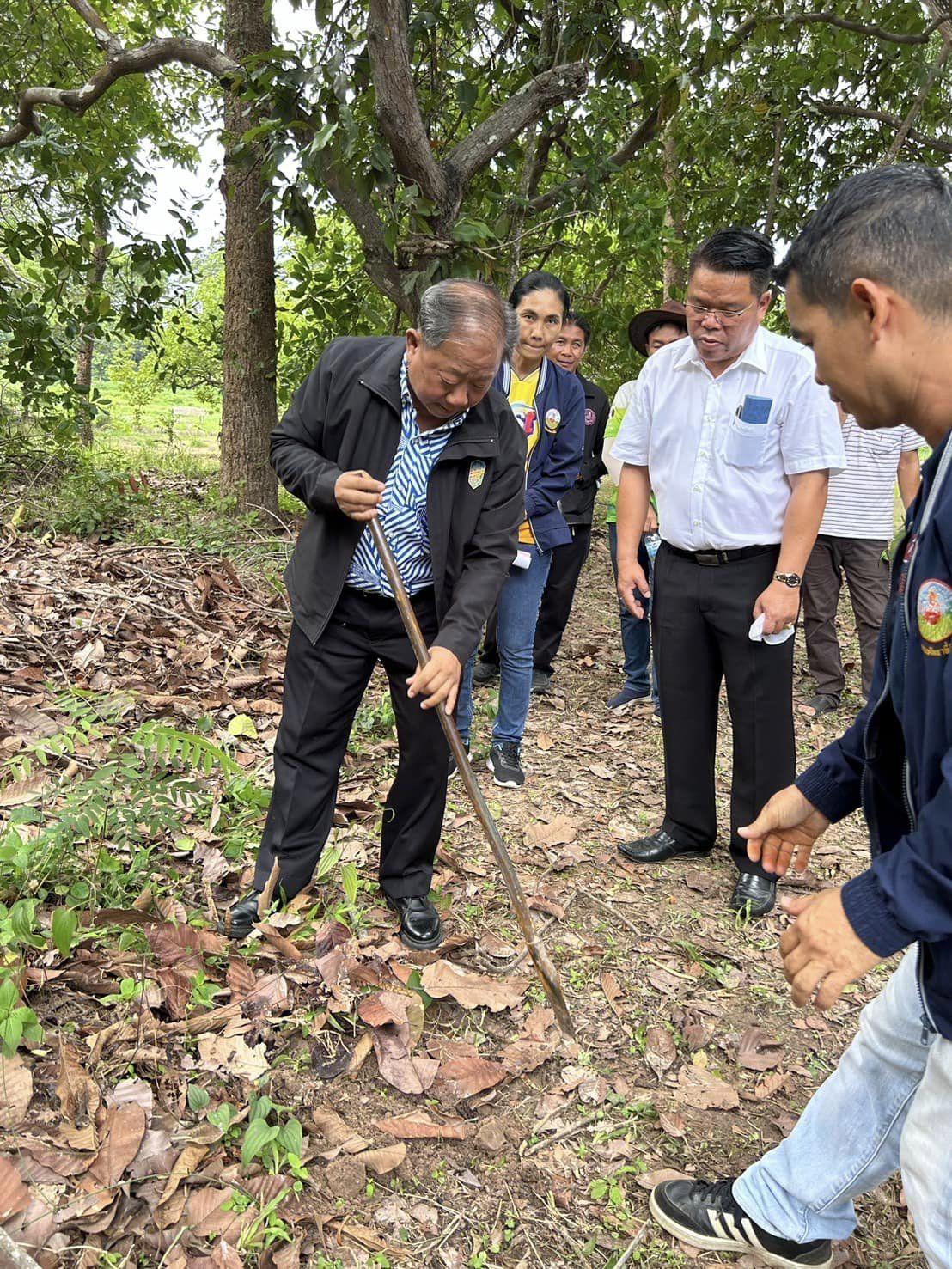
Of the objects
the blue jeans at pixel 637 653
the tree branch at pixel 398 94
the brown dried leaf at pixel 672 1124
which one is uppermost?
the tree branch at pixel 398 94

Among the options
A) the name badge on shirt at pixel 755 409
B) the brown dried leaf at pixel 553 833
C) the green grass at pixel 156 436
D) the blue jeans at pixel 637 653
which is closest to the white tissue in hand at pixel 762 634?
the name badge on shirt at pixel 755 409

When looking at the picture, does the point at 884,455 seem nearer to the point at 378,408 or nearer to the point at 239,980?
the point at 378,408

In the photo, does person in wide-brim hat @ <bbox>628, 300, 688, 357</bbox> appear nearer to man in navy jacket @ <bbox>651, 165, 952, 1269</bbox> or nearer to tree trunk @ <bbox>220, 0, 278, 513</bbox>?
tree trunk @ <bbox>220, 0, 278, 513</bbox>

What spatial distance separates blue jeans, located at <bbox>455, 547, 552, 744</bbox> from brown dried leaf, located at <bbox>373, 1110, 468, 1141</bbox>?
214 cm

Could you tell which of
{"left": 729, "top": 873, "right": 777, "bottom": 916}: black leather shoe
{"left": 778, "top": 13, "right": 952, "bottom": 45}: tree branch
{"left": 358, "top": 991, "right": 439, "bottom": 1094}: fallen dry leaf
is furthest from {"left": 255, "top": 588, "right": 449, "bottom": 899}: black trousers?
{"left": 778, "top": 13, "right": 952, "bottom": 45}: tree branch

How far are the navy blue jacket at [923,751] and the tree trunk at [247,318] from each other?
6350 millimetres

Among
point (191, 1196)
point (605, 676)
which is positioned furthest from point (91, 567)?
point (191, 1196)

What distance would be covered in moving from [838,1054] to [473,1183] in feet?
4.29

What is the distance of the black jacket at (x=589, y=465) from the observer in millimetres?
5996

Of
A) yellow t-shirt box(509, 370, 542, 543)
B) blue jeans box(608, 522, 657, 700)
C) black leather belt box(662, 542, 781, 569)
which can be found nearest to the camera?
black leather belt box(662, 542, 781, 569)

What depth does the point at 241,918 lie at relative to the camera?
2.99 m

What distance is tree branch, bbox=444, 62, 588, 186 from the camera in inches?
A: 223

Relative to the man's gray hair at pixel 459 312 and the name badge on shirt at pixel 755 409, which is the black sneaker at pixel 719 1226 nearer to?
the man's gray hair at pixel 459 312

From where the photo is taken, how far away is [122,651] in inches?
188
